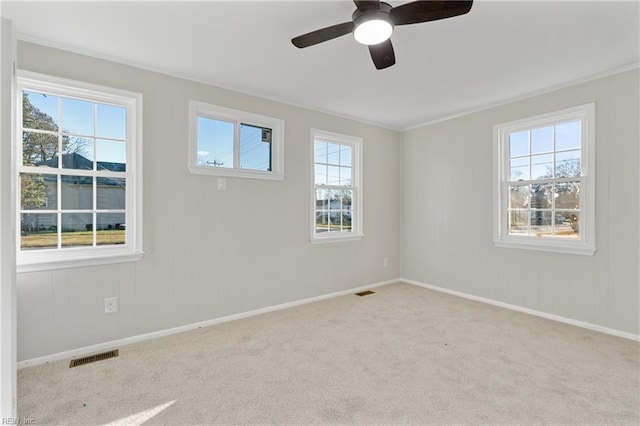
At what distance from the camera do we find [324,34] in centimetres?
196

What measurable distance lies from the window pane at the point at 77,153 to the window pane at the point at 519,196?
4538 millimetres

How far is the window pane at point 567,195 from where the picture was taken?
10.7 feet

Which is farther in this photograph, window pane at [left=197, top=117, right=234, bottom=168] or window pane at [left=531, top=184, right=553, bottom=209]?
window pane at [left=531, top=184, right=553, bottom=209]

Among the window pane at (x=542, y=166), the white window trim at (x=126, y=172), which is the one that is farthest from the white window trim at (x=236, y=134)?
the window pane at (x=542, y=166)

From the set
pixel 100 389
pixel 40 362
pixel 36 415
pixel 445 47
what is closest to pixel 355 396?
pixel 100 389

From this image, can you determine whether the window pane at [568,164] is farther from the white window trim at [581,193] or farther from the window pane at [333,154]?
the window pane at [333,154]

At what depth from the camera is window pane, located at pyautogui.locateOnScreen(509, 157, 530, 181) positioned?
3670mm

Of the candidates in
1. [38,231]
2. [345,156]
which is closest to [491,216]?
[345,156]

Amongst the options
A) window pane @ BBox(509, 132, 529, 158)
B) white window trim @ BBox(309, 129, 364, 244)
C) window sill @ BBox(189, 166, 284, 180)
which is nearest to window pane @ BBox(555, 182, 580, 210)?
window pane @ BBox(509, 132, 529, 158)

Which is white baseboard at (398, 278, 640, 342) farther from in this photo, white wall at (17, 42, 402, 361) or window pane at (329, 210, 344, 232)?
window pane at (329, 210, 344, 232)

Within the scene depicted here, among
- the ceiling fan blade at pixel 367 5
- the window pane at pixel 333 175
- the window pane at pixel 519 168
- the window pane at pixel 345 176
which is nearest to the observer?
the ceiling fan blade at pixel 367 5

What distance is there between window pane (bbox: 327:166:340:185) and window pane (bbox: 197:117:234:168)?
142cm

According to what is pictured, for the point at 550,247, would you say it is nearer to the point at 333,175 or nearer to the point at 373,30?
the point at 333,175

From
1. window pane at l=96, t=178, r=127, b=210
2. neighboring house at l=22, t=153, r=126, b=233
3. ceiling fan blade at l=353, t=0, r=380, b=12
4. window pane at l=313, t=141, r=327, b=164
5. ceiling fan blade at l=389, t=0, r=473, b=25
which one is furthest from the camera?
window pane at l=313, t=141, r=327, b=164
